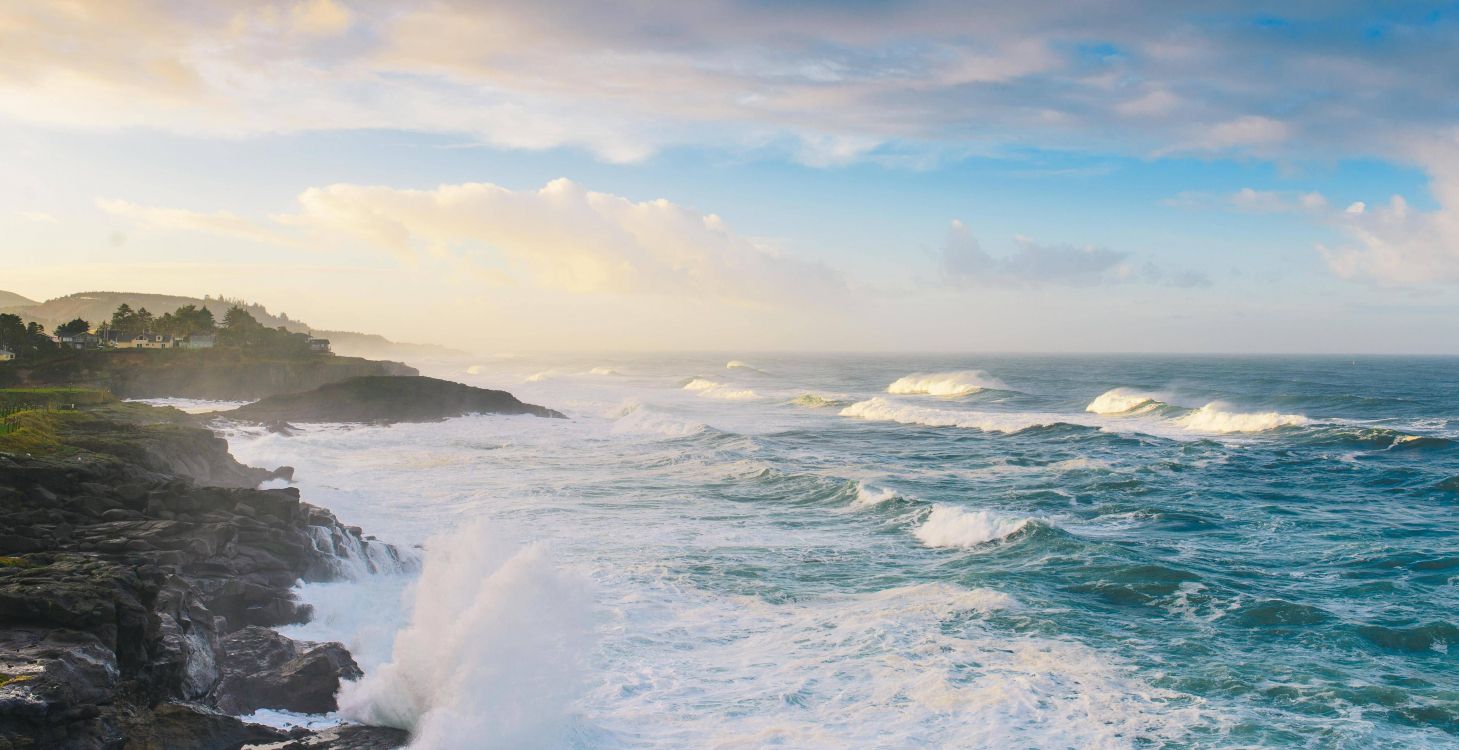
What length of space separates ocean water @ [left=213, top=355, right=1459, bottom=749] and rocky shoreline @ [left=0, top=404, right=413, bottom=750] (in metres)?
0.82

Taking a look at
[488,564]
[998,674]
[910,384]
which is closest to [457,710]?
[488,564]

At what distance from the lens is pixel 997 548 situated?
67.5 ft

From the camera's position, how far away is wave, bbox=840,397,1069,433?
47688 millimetres

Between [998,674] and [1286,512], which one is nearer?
[998,674]

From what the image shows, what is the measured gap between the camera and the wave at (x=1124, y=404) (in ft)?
194

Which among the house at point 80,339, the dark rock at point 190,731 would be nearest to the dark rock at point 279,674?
the dark rock at point 190,731

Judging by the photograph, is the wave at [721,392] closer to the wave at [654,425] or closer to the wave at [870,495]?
the wave at [654,425]

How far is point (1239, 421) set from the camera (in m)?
46.8

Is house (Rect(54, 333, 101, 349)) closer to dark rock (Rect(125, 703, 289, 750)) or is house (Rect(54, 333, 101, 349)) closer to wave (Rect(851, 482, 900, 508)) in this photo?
wave (Rect(851, 482, 900, 508))

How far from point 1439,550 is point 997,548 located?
1042 centimetres

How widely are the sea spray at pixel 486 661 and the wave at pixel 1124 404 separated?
176 ft

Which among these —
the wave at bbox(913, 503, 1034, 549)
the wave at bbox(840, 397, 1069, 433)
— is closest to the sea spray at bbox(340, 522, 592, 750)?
the wave at bbox(913, 503, 1034, 549)

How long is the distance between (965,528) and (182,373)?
2274 inches

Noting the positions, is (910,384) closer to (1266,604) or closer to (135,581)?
(1266,604)
